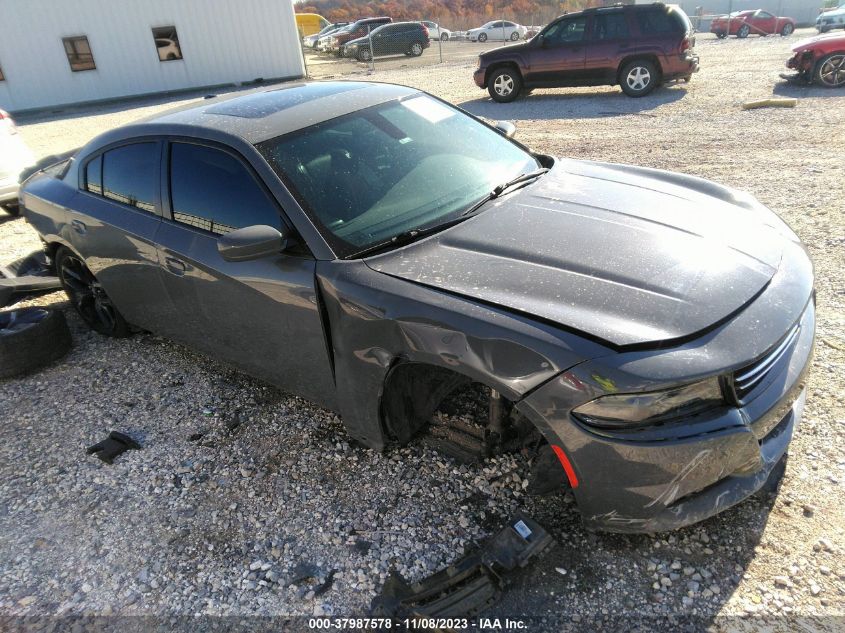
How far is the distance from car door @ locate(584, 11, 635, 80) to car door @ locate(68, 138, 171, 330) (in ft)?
35.3

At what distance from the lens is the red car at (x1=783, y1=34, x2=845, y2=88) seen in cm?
1063

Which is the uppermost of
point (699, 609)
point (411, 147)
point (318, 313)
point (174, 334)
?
point (411, 147)

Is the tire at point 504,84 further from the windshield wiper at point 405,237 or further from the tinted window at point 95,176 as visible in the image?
the windshield wiper at point 405,237

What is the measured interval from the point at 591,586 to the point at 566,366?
897 millimetres

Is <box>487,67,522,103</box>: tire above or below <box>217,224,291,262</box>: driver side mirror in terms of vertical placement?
below

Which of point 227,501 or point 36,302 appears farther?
point 36,302

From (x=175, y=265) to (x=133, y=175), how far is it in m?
0.78

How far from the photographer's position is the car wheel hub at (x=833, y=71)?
35.1ft

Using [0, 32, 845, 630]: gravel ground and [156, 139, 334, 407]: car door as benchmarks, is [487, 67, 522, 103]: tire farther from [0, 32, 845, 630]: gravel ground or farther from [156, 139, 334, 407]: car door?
[156, 139, 334, 407]: car door

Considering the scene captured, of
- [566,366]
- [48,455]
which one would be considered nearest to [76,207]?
[48,455]

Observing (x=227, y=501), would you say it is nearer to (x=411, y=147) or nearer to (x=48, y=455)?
(x=48, y=455)

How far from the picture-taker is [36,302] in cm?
504

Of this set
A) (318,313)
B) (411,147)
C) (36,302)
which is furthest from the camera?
(36,302)

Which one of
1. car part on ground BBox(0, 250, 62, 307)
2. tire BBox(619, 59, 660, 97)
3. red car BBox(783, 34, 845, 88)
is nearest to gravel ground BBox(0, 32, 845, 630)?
car part on ground BBox(0, 250, 62, 307)
